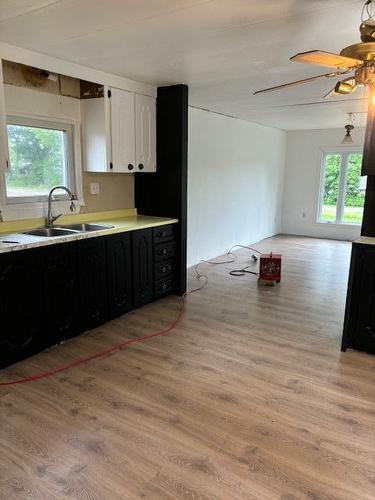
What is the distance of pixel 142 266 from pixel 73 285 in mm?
865

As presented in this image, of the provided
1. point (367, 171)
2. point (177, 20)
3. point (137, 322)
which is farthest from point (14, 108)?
point (367, 171)

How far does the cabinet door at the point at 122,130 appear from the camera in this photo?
365cm

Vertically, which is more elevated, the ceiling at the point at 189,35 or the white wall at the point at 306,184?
the ceiling at the point at 189,35

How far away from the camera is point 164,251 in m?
4.11

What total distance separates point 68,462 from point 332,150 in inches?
306

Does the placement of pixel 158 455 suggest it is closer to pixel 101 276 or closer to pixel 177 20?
pixel 101 276

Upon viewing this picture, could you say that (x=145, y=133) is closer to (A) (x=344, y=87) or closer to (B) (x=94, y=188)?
(B) (x=94, y=188)

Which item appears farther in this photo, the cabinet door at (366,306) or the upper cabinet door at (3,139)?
the cabinet door at (366,306)

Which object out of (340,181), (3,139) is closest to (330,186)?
(340,181)

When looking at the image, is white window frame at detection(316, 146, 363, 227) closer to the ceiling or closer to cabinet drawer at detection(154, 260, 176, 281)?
the ceiling

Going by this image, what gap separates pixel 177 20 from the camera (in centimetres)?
224

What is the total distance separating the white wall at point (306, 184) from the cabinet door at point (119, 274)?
Result: 5.85m

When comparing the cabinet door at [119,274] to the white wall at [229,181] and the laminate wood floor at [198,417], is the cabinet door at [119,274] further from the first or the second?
the white wall at [229,181]

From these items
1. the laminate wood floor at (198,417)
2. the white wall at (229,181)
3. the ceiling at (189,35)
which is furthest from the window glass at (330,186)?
the laminate wood floor at (198,417)
